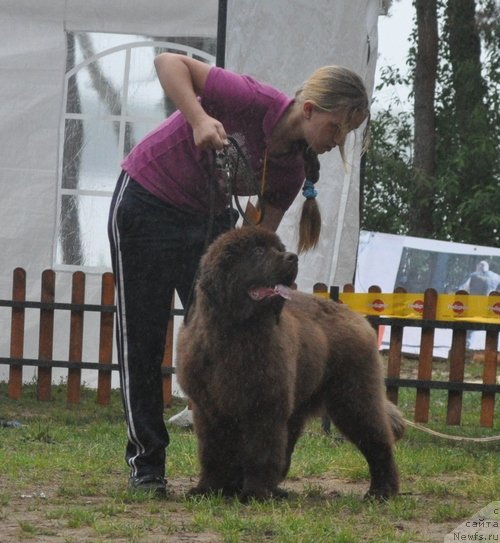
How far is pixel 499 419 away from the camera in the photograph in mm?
9656

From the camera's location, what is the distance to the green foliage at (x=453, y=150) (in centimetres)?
1819

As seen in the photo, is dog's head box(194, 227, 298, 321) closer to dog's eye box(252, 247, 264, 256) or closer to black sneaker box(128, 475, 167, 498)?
dog's eye box(252, 247, 264, 256)

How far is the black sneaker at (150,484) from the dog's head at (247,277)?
0.87 meters

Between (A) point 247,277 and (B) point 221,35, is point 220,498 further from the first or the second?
(B) point 221,35

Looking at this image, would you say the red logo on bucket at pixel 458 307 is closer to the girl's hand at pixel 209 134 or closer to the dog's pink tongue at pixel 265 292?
the dog's pink tongue at pixel 265 292

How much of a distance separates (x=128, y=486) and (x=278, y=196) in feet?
4.87

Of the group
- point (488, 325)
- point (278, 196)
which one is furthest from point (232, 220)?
point (488, 325)

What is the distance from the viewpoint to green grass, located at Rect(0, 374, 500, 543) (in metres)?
4.11

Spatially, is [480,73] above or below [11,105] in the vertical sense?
above

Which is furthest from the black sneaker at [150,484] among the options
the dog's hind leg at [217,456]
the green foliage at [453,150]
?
the green foliage at [453,150]

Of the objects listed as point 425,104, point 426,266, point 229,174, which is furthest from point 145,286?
point 425,104

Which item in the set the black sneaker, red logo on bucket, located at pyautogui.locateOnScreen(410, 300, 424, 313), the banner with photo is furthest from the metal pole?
the banner with photo

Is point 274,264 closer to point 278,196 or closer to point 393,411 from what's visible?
point 278,196

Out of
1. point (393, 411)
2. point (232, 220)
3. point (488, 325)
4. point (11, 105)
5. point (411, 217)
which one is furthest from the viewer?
point (411, 217)
